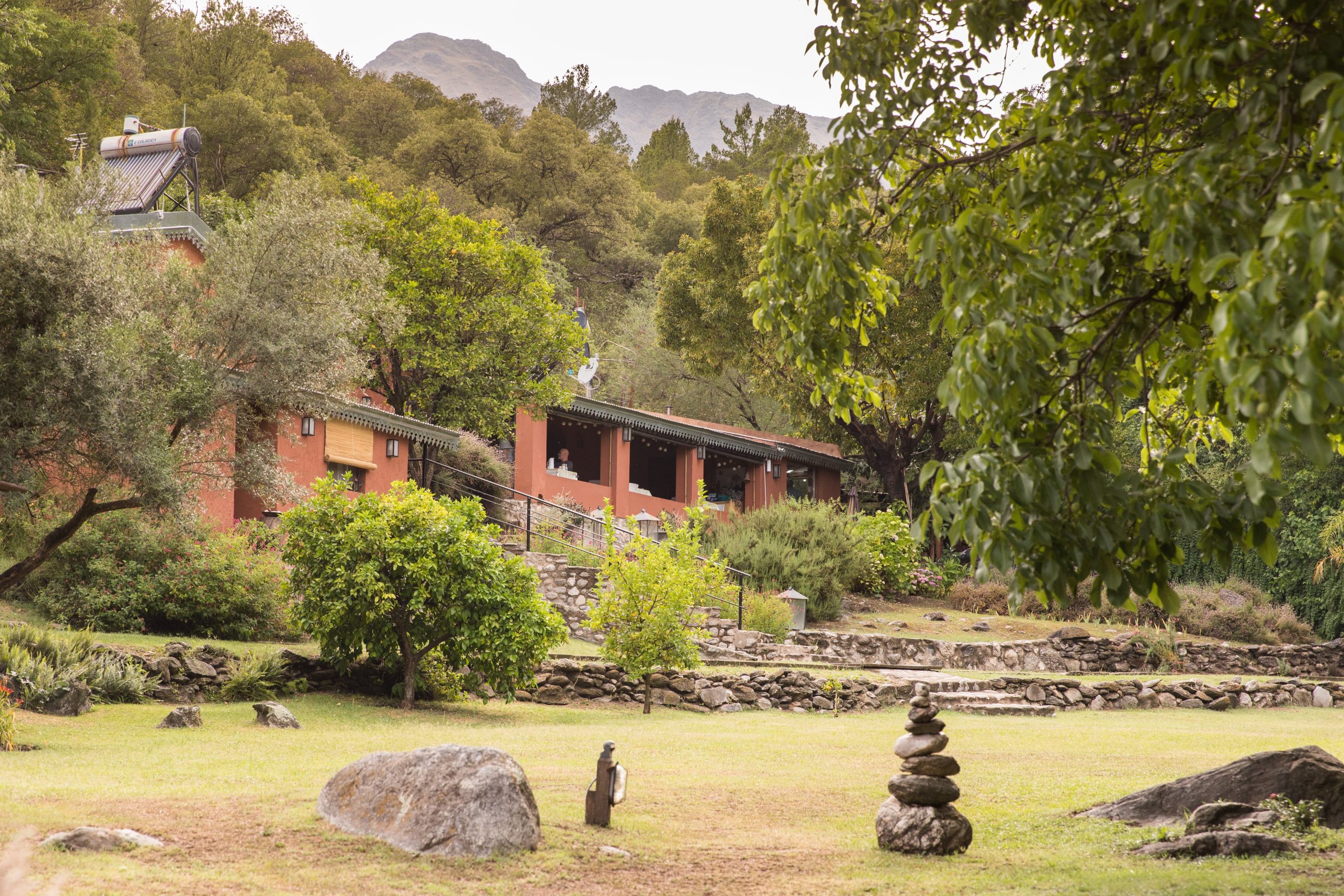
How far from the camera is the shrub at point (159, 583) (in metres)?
14.0

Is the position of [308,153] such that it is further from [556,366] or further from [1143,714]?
[1143,714]

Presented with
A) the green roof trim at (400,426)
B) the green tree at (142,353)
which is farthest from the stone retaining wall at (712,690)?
the green roof trim at (400,426)

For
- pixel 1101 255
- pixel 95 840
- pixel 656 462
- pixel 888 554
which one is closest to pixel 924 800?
pixel 1101 255

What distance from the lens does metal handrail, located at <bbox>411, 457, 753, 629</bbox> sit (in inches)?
821

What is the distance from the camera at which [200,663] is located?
12.5m

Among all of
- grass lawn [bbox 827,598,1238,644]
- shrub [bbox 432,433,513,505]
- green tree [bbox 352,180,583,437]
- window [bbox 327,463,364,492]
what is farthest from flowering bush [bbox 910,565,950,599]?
window [bbox 327,463,364,492]

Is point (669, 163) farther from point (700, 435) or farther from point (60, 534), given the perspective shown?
point (60, 534)

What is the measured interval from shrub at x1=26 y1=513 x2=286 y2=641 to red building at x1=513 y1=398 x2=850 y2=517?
1265cm

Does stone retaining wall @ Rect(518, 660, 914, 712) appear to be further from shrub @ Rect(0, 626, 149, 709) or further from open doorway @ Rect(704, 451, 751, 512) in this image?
open doorway @ Rect(704, 451, 751, 512)

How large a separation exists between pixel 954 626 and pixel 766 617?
5469 millimetres

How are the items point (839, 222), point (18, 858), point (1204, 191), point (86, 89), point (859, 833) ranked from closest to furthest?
point (18, 858), point (1204, 191), point (839, 222), point (859, 833), point (86, 89)

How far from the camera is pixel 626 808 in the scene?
301 inches

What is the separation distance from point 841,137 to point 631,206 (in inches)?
1723

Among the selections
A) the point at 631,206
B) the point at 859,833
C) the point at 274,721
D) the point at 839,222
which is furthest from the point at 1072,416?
the point at 631,206
